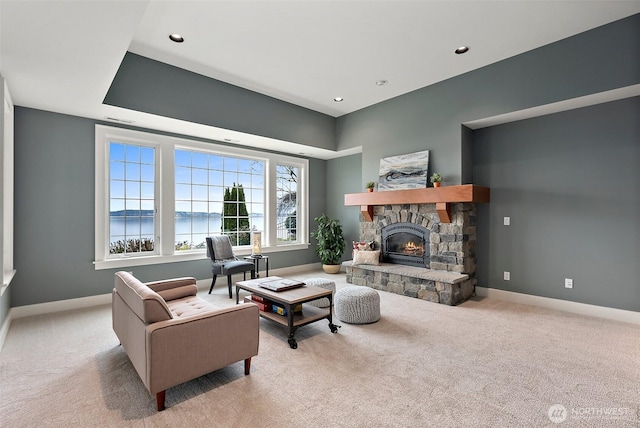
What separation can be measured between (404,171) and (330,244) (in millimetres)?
2180

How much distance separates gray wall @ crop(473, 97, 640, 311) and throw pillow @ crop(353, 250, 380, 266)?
60.7 inches

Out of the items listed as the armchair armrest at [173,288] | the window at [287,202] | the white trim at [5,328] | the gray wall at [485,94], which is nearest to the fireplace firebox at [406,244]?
the gray wall at [485,94]

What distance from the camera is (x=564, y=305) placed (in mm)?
3939

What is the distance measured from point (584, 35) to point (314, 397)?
4563 mm

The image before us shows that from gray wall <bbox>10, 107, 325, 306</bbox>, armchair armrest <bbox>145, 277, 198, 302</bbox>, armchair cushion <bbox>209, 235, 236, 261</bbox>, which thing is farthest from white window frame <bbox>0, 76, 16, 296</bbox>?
armchair cushion <bbox>209, 235, 236, 261</bbox>

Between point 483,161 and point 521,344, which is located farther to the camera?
point 483,161

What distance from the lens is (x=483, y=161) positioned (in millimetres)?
4676

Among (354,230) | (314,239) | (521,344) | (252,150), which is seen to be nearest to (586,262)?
(521,344)

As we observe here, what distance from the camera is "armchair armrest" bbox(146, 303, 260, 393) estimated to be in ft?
6.31

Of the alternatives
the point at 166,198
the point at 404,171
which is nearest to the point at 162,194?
the point at 166,198

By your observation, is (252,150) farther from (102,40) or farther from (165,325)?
(165,325)

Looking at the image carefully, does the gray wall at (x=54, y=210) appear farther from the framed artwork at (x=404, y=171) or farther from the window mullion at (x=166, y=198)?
the framed artwork at (x=404, y=171)

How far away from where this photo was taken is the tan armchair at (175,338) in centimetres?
193

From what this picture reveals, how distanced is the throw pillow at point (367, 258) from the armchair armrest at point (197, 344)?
3076 mm
